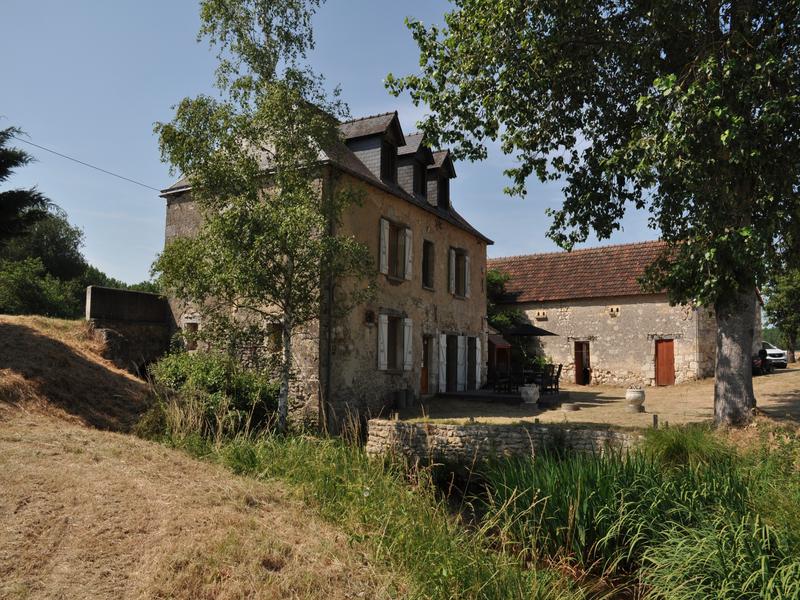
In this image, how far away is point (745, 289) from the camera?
33.5 feet

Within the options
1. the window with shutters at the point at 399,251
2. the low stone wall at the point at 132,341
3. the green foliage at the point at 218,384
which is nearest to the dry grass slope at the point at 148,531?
the green foliage at the point at 218,384

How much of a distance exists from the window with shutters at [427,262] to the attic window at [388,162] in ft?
6.91

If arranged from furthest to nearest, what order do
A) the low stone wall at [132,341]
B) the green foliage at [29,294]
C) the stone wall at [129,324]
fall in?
1. the green foliage at [29,294]
2. the stone wall at [129,324]
3. the low stone wall at [132,341]

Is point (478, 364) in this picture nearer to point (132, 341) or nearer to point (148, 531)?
point (132, 341)

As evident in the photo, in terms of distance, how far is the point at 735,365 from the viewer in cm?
1057

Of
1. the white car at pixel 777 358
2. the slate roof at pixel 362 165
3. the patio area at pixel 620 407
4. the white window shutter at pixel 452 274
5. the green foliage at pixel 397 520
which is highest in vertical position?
the slate roof at pixel 362 165

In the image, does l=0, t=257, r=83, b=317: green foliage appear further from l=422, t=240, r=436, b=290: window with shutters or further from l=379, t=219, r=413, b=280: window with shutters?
l=379, t=219, r=413, b=280: window with shutters

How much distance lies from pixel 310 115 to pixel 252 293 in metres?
3.29

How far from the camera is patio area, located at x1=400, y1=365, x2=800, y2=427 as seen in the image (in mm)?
12394

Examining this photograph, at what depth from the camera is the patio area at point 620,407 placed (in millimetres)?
12394

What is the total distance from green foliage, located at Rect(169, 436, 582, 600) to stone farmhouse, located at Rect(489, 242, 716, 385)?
15.9 m

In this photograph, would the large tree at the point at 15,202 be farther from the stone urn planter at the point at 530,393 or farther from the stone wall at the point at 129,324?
the stone urn planter at the point at 530,393

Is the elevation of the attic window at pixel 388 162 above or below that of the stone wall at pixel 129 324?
above

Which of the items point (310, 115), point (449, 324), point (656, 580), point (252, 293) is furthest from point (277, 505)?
point (449, 324)
